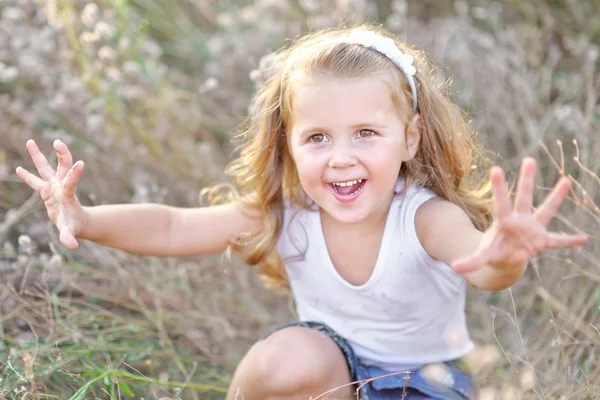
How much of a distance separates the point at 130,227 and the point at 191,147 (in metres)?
0.95

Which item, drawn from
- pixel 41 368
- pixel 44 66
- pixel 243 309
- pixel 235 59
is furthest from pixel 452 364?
pixel 44 66

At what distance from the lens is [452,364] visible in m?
1.84

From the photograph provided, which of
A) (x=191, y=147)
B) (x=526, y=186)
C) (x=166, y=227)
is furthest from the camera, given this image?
(x=191, y=147)

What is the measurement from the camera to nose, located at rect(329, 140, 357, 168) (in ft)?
5.04

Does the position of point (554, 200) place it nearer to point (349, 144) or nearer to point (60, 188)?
point (349, 144)

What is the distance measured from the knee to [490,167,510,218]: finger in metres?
0.68

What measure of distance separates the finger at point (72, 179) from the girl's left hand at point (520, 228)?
0.76 m

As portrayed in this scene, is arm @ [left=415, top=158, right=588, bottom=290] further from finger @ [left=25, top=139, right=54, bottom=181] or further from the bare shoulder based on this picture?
finger @ [left=25, top=139, right=54, bottom=181]

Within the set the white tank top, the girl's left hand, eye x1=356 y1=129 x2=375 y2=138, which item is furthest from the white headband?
the girl's left hand

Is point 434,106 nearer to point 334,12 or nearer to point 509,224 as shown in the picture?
point 509,224

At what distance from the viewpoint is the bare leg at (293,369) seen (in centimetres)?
166

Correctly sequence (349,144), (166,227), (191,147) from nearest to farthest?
1. (349,144)
2. (166,227)
3. (191,147)

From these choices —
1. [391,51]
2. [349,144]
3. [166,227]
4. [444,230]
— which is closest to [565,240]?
[444,230]

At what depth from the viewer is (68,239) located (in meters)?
1.45
